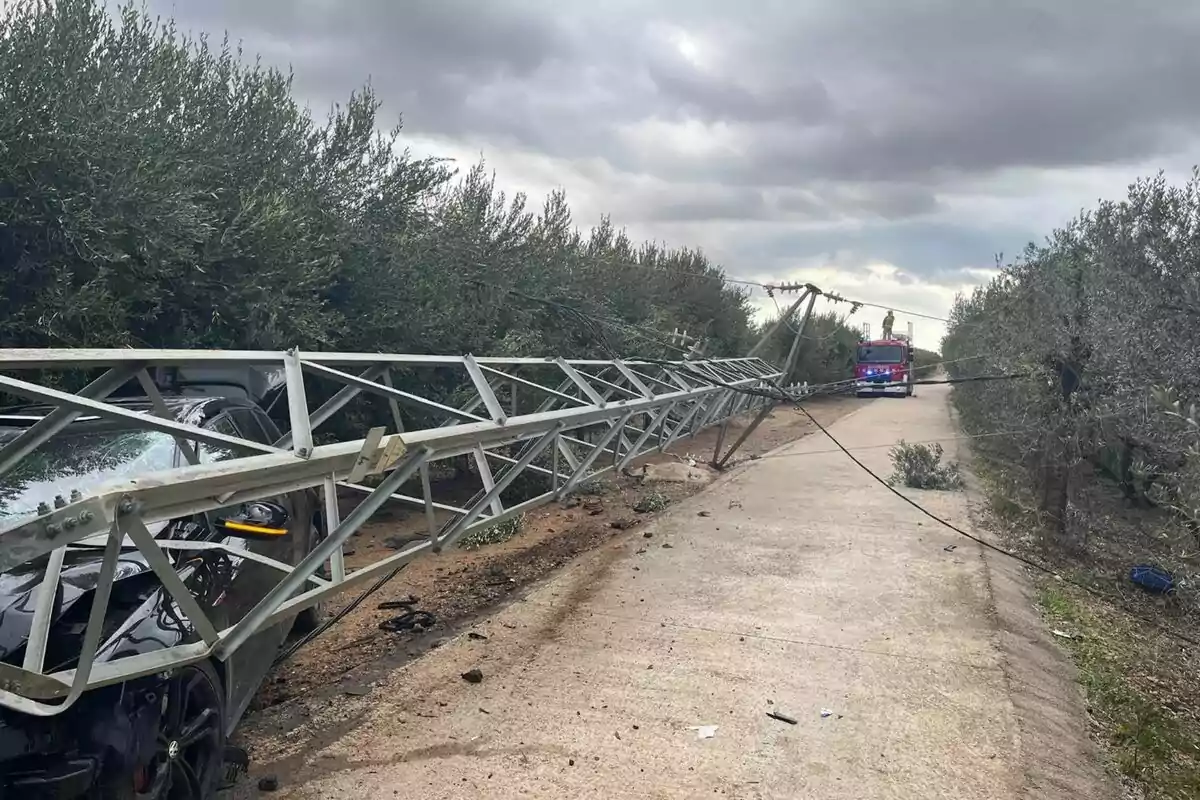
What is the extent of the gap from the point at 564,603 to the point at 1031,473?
10.0 metres

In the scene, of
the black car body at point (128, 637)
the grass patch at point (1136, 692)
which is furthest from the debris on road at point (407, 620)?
the grass patch at point (1136, 692)

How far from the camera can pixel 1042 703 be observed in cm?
549

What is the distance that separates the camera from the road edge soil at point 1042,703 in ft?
14.7

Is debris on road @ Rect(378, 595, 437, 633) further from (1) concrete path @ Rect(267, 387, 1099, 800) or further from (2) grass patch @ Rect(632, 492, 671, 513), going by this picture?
(2) grass patch @ Rect(632, 492, 671, 513)

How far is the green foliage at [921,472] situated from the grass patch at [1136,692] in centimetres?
554

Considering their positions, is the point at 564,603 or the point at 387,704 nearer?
the point at 387,704

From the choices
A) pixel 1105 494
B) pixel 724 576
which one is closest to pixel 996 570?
pixel 724 576

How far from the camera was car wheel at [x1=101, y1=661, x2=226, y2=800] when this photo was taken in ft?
9.78

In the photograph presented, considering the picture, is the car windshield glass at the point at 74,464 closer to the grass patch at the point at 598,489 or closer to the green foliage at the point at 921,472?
the grass patch at the point at 598,489

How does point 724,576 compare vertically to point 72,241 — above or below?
below

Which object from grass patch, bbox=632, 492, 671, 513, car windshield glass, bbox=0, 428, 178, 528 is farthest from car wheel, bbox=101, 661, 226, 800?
grass patch, bbox=632, 492, 671, 513

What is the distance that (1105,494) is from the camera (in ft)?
49.6

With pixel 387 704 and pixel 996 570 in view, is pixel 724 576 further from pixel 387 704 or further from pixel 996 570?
pixel 387 704

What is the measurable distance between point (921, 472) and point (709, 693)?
10.4m
